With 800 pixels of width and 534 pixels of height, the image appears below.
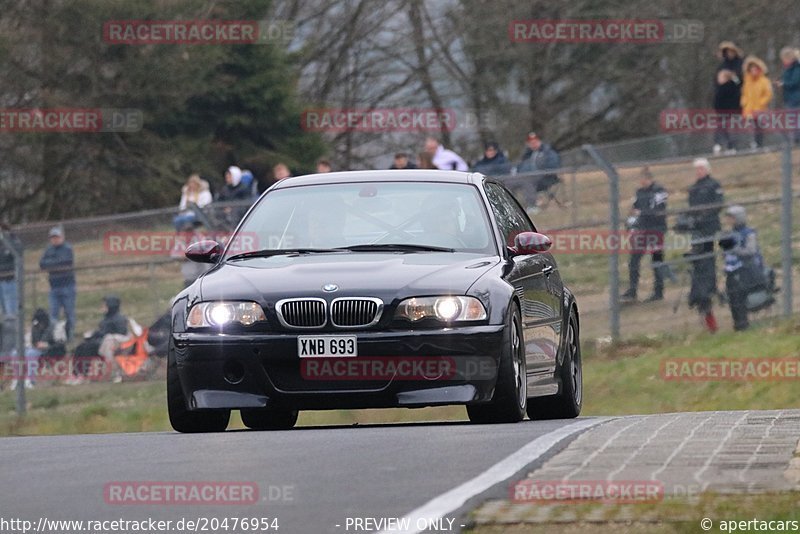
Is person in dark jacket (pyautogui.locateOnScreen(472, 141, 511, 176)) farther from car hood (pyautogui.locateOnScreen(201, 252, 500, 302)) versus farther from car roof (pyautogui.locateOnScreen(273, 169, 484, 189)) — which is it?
car hood (pyautogui.locateOnScreen(201, 252, 500, 302))

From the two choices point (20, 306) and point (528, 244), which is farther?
point (20, 306)

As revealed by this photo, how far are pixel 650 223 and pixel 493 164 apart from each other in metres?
5.08

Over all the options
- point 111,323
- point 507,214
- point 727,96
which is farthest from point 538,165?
point 507,214

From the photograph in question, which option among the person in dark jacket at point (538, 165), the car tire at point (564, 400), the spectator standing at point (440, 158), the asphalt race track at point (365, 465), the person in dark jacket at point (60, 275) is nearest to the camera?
the asphalt race track at point (365, 465)

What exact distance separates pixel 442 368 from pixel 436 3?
146 feet

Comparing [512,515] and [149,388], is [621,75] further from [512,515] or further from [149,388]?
[512,515]

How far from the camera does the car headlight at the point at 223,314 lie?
35.3 feet

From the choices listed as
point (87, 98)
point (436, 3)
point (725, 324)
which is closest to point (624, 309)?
point (725, 324)

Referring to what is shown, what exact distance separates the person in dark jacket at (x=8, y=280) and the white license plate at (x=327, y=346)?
11017mm

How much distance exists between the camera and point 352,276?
10805mm

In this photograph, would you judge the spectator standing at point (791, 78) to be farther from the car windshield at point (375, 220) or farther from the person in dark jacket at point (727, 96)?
the car windshield at point (375, 220)

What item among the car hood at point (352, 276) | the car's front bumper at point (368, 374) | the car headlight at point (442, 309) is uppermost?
the car hood at point (352, 276)

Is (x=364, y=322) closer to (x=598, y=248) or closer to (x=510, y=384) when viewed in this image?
(x=510, y=384)

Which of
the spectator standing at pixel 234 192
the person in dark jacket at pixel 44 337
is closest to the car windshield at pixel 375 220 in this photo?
the person in dark jacket at pixel 44 337
